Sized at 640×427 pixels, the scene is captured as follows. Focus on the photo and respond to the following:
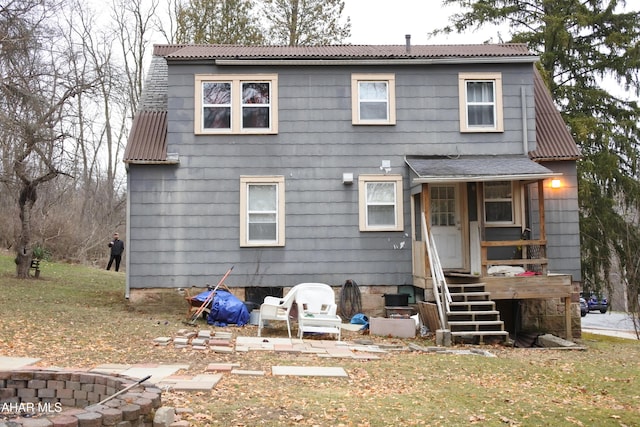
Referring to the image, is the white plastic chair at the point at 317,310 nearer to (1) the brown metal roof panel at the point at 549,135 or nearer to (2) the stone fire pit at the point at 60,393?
(1) the brown metal roof panel at the point at 549,135

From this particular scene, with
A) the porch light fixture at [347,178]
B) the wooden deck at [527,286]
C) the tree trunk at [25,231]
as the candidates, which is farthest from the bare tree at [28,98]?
the wooden deck at [527,286]

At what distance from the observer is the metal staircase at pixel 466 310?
11.5m

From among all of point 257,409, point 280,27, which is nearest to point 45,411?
point 257,409

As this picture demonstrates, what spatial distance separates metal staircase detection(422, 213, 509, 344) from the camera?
11486 millimetres

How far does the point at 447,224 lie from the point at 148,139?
6903 millimetres

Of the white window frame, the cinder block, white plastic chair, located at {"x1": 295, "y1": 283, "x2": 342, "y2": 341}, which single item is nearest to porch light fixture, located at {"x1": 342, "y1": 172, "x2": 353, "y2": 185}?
white plastic chair, located at {"x1": 295, "y1": 283, "x2": 342, "y2": 341}

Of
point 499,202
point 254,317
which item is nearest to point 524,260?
point 499,202

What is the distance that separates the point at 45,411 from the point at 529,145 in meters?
11.8

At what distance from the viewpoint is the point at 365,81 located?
14367 millimetres

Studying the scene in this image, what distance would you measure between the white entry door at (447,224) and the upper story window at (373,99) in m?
1.93

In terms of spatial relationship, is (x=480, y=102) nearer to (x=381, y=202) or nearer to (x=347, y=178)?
(x=381, y=202)

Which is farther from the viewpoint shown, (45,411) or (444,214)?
(444,214)

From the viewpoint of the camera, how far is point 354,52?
14766mm

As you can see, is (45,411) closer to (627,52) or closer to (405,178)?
(405,178)
